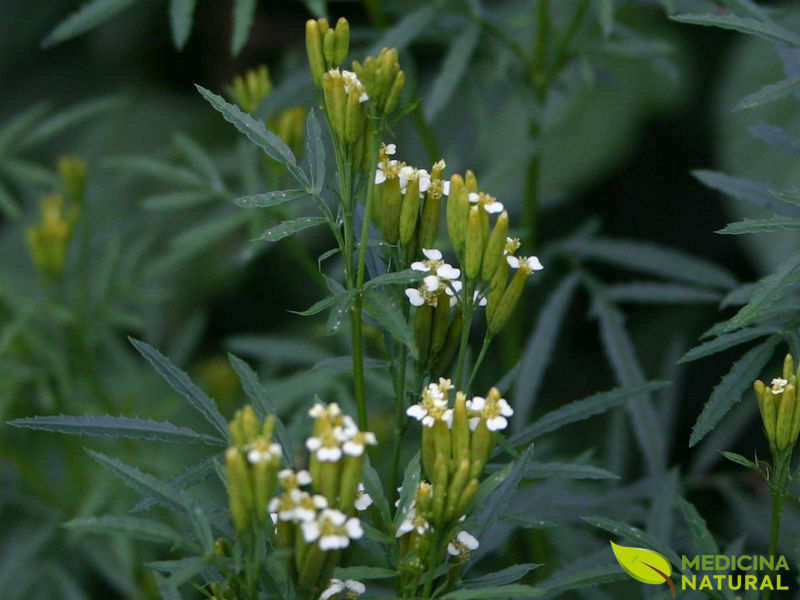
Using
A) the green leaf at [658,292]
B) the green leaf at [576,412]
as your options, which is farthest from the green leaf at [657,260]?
the green leaf at [576,412]

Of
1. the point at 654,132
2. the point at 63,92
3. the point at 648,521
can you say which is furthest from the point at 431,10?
the point at 63,92

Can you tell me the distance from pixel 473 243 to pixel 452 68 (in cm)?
109

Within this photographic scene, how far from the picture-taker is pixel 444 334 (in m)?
1.47

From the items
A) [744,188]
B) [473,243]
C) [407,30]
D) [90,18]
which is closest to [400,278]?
[473,243]

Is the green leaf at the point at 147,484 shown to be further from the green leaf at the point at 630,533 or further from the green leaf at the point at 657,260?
the green leaf at the point at 657,260

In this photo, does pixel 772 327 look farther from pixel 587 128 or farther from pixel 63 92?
pixel 63 92

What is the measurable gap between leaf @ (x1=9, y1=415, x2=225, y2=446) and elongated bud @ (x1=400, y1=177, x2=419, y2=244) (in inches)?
15.1

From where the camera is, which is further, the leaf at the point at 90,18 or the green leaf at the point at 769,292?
the leaf at the point at 90,18

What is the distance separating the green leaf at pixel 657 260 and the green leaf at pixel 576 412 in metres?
0.81

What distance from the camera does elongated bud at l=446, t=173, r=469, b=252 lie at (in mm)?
1382

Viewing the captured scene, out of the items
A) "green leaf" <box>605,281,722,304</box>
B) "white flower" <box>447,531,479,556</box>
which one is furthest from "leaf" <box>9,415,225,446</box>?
"green leaf" <box>605,281,722,304</box>

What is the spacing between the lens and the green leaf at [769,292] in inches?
55.6

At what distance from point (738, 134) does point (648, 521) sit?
1775 millimetres

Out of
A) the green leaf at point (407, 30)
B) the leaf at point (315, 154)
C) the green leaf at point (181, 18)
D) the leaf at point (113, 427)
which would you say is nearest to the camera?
the leaf at point (113, 427)
